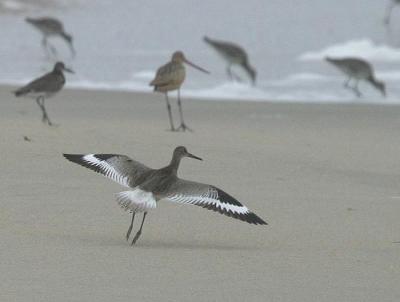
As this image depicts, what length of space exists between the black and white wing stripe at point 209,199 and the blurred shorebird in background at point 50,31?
11055mm

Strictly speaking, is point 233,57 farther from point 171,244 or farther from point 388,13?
point 171,244

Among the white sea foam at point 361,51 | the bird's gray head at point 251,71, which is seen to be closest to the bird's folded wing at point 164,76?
the bird's gray head at point 251,71

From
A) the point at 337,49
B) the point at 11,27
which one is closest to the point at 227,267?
the point at 337,49

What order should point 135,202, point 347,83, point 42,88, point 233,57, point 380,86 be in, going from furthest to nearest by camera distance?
point 233,57 < point 347,83 < point 380,86 < point 42,88 < point 135,202

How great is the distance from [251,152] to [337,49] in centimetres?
862

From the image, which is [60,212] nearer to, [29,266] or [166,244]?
[166,244]

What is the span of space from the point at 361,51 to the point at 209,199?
1214 centimetres

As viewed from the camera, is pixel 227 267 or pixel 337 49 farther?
pixel 337 49

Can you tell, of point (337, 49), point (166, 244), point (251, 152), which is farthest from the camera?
point (337, 49)

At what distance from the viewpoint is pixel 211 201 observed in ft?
19.0

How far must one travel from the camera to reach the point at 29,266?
505 centimetres

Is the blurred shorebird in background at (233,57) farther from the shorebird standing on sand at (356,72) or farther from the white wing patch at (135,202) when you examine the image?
the white wing patch at (135,202)

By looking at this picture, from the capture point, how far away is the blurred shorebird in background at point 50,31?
16.8m

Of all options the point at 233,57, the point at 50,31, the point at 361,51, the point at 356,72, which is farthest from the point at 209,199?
the point at 361,51
